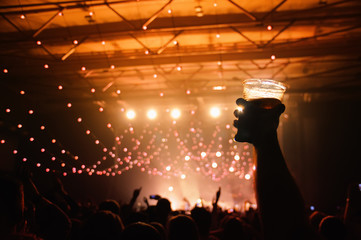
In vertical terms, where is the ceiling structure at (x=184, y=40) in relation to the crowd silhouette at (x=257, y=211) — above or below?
above

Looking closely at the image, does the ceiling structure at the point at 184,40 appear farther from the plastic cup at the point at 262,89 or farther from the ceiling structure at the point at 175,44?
the plastic cup at the point at 262,89

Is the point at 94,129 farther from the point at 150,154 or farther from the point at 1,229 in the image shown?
the point at 1,229

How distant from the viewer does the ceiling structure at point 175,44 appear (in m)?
5.54

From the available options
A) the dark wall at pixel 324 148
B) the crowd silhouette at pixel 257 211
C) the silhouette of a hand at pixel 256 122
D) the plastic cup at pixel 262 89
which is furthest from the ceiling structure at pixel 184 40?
the silhouette of a hand at pixel 256 122

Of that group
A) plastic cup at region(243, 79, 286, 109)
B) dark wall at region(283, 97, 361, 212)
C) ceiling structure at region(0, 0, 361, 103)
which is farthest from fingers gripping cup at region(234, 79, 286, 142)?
dark wall at region(283, 97, 361, 212)

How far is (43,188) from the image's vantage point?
12.2 m

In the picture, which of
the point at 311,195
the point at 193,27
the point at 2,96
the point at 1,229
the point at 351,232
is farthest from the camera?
the point at 311,195

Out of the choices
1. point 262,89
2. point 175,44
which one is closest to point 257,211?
point 262,89

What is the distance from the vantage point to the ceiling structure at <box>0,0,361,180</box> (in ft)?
18.2

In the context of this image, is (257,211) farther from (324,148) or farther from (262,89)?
(324,148)

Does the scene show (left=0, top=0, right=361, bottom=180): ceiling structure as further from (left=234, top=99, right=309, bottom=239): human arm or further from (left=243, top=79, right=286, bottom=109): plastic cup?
(left=234, top=99, right=309, bottom=239): human arm

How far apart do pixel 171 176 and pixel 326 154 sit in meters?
6.32

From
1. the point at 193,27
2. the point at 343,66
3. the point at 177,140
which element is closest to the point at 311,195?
the point at 343,66

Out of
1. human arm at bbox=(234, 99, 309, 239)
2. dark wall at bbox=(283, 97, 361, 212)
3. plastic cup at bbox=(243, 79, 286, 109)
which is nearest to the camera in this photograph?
human arm at bbox=(234, 99, 309, 239)
